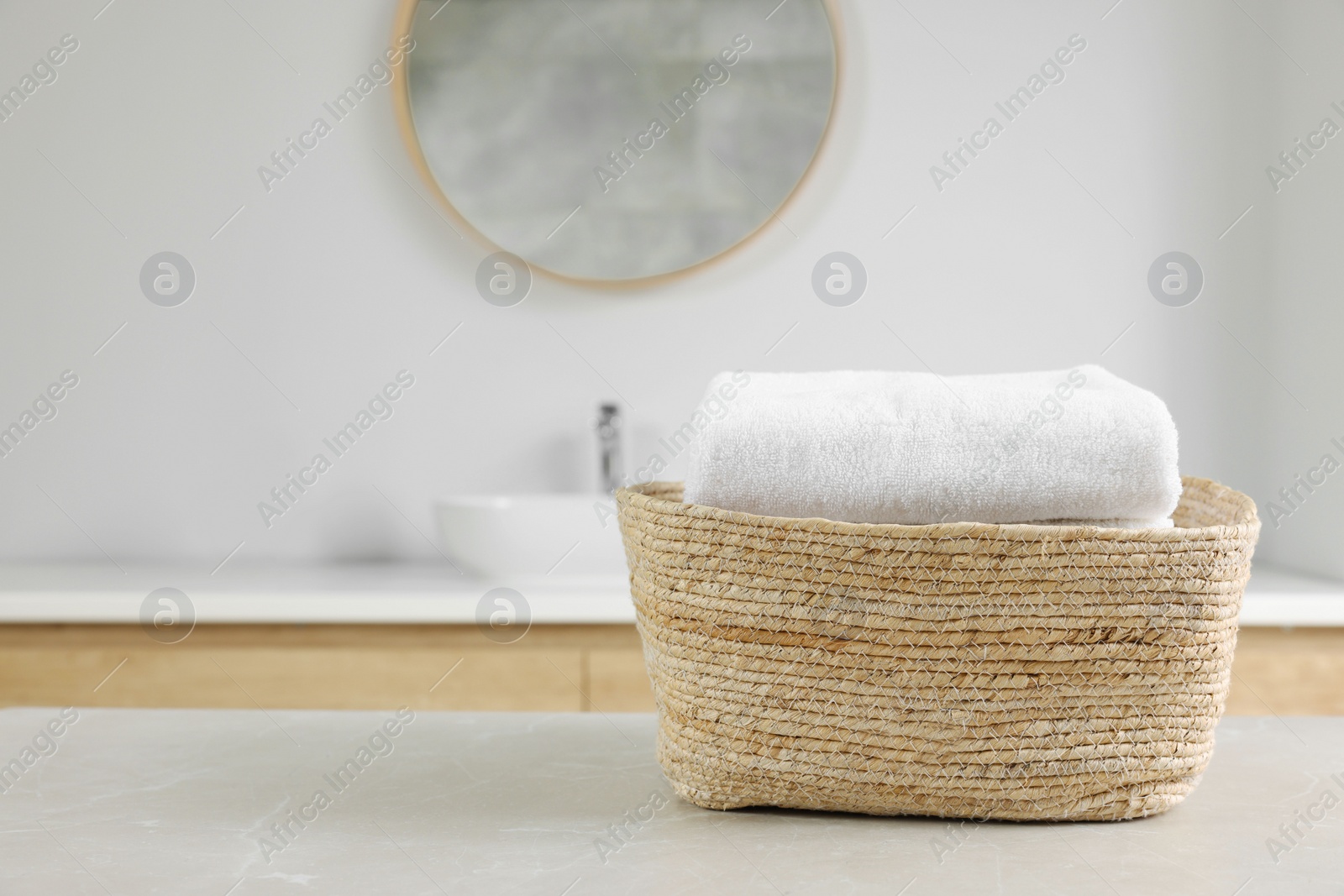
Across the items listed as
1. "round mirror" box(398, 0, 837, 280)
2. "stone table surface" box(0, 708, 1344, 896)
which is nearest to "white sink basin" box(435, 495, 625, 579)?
"round mirror" box(398, 0, 837, 280)

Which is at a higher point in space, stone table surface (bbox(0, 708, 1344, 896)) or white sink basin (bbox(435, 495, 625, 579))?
stone table surface (bbox(0, 708, 1344, 896))

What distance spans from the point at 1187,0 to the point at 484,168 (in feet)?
3.98

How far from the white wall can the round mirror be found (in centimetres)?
6

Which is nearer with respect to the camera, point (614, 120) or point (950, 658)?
point (950, 658)

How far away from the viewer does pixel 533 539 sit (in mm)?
1399

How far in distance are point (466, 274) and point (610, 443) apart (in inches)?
15.3

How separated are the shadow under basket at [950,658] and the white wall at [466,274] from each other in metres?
1.29

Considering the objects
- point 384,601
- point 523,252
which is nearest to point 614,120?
point 523,252

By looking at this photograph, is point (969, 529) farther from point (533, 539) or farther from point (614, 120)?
point (614, 120)

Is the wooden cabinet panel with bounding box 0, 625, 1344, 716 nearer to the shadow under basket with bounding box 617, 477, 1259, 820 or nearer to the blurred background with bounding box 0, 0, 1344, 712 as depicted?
the blurred background with bounding box 0, 0, 1344, 712

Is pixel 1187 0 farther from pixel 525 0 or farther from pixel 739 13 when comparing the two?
pixel 525 0

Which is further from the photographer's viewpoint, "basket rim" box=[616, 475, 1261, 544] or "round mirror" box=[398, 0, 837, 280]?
"round mirror" box=[398, 0, 837, 280]

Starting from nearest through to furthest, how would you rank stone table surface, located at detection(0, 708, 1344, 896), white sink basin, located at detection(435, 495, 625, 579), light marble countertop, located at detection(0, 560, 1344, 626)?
stone table surface, located at detection(0, 708, 1344, 896) → light marble countertop, located at detection(0, 560, 1344, 626) → white sink basin, located at detection(435, 495, 625, 579)

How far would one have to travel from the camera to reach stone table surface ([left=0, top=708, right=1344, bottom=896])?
387 mm
